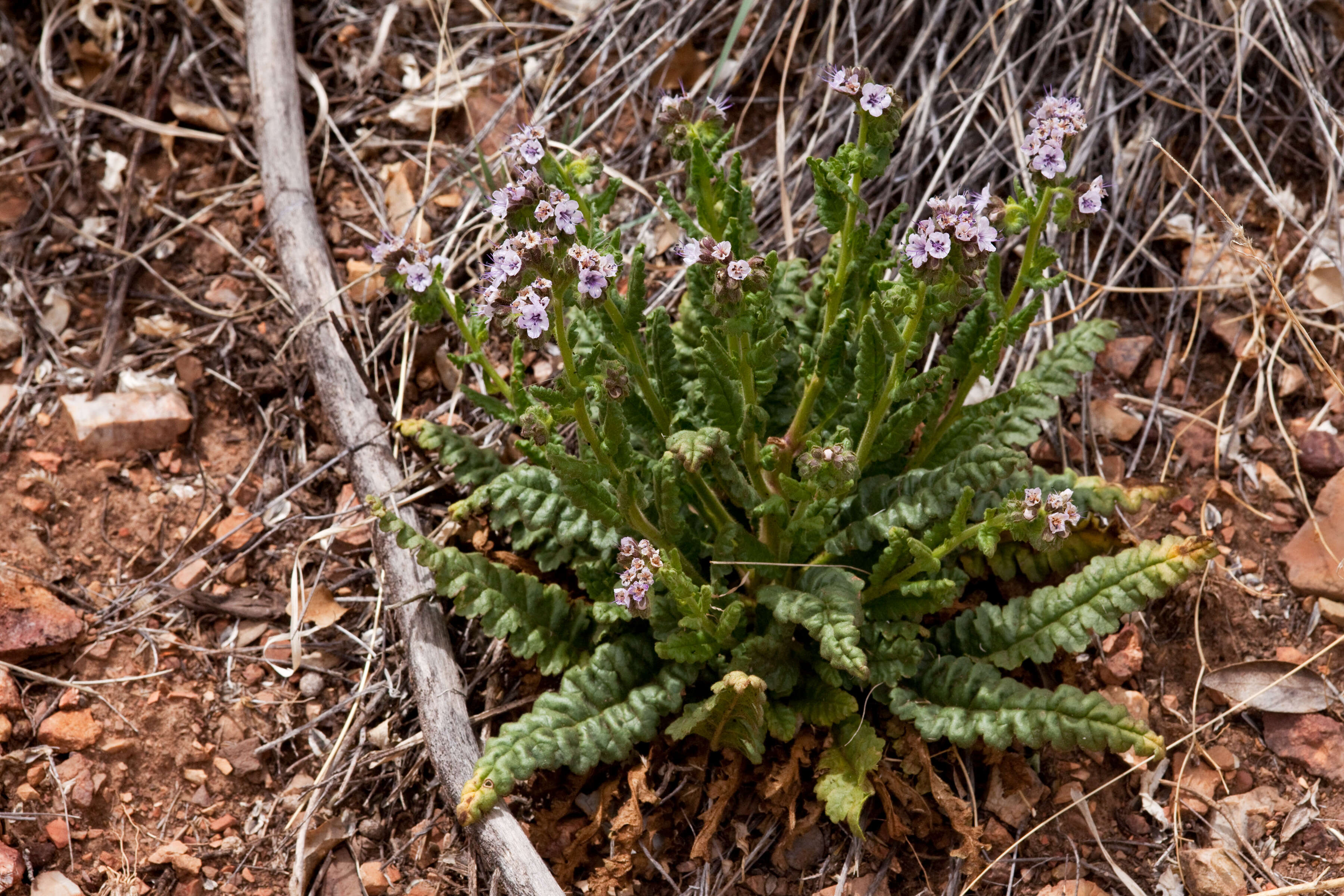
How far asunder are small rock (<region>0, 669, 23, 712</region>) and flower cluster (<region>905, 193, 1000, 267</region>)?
2.86m

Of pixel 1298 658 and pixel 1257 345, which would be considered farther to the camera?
pixel 1257 345

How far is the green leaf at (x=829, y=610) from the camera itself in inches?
110

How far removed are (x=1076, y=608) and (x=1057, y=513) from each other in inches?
17.3

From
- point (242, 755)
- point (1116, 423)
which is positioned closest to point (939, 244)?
point (1116, 423)

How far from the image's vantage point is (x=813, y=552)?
3395mm

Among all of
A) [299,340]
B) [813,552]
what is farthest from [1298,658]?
[299,340]

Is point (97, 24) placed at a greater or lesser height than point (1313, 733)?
greater

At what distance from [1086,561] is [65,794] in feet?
10.1

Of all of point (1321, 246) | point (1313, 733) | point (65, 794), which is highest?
point (1321, 246)

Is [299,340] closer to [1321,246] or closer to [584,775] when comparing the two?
[584,775]

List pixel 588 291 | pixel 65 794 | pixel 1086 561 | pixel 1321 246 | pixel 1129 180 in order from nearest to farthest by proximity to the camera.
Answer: pixel 588 291 < pixel 65 794 < pixel 1086 561 < pixel 1321 246 < pixel 1129 180

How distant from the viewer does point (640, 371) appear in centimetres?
316

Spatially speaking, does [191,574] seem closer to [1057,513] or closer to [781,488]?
[781,488]

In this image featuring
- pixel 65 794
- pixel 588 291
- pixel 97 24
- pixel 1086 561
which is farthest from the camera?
pixel 97 24
